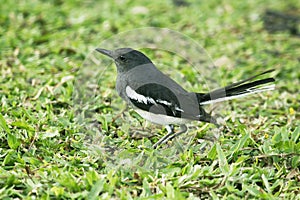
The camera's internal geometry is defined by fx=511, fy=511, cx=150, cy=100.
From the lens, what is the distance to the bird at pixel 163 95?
154 inches

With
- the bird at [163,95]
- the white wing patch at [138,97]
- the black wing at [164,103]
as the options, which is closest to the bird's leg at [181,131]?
the bird at [163,95]

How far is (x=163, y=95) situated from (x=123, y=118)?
787 millimetres

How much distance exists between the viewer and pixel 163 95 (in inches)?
156

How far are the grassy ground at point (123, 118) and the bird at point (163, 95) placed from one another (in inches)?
11.0

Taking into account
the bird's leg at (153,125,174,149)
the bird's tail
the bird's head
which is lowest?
the bird's leg at (153,125,174,149)

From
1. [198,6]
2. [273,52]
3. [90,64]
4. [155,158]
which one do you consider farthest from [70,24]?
[155,158]

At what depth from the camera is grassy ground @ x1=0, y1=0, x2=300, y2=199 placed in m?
3.62

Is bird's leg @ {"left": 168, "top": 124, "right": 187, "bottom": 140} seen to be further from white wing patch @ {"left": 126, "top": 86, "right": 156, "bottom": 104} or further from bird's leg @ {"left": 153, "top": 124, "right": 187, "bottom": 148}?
white wing patch @ {"left": 126, "top": 86, "right": 156, "bottom": 104}

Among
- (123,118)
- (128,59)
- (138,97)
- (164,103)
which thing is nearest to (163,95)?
(164,103)

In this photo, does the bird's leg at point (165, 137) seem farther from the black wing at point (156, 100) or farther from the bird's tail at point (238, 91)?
the bird's tail at point (238, 91)

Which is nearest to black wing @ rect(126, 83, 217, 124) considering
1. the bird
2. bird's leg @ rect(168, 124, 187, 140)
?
the bird

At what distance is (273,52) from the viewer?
6.66 meters

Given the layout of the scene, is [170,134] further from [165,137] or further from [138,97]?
[138,97]

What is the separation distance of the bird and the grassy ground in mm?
279
